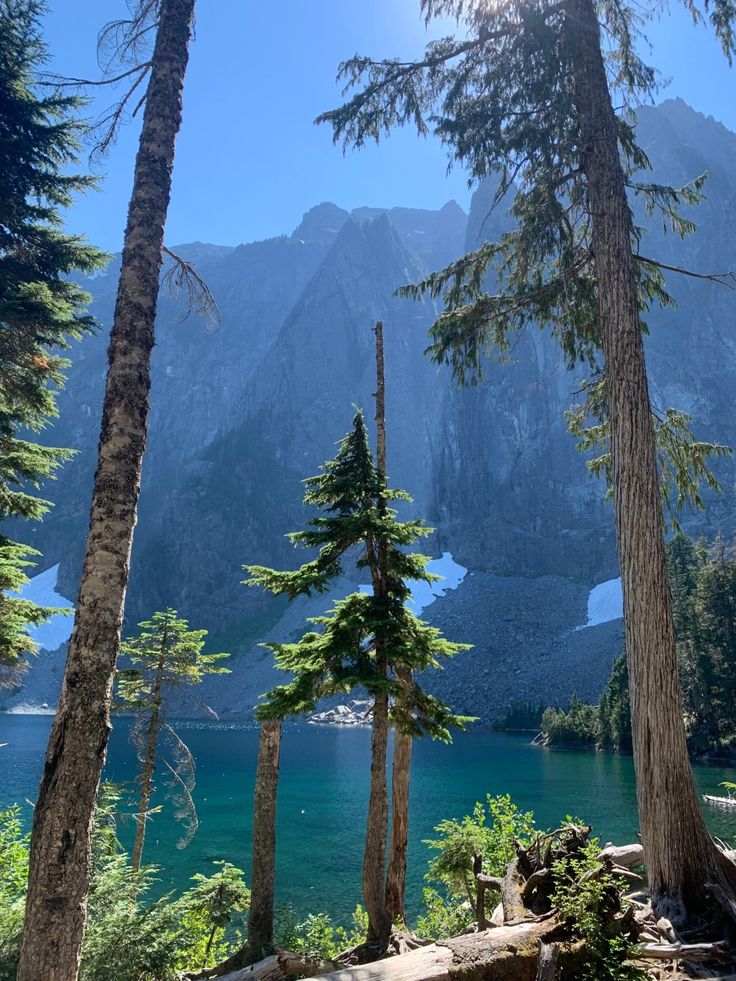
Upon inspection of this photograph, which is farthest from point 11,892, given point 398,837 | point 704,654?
point 704,654

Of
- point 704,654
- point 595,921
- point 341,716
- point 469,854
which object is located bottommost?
point 341,716

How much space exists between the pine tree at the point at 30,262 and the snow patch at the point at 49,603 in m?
115

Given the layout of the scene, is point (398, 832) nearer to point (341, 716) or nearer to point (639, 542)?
point (639, 542)

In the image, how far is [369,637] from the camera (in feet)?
26.9

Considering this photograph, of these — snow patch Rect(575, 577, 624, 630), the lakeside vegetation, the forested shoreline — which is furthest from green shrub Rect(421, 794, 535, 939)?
snow patch Rect(575, 577, 624, 630)

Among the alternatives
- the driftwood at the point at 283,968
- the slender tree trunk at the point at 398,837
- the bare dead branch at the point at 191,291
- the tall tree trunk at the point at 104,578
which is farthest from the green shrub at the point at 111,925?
the bare dead branch at the point at 191,291

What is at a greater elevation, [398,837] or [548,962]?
[548,962]

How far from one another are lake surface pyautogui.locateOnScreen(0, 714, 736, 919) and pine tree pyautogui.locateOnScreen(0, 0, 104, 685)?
12.6 meters

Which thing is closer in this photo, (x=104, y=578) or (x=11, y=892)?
(x=104, y=578)

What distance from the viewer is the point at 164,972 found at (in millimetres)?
5934

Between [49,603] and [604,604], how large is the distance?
110 metres

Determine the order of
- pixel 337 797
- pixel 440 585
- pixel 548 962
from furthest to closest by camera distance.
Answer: pixel 440 585 → pixel 337 797 → pixel 548 962

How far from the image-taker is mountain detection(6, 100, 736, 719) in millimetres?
101812

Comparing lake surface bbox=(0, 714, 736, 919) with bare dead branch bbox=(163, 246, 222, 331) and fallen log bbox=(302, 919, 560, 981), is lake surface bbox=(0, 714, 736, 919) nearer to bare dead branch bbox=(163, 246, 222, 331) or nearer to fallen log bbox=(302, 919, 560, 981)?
fallen log bbox=(302, 919, 560, 981)
